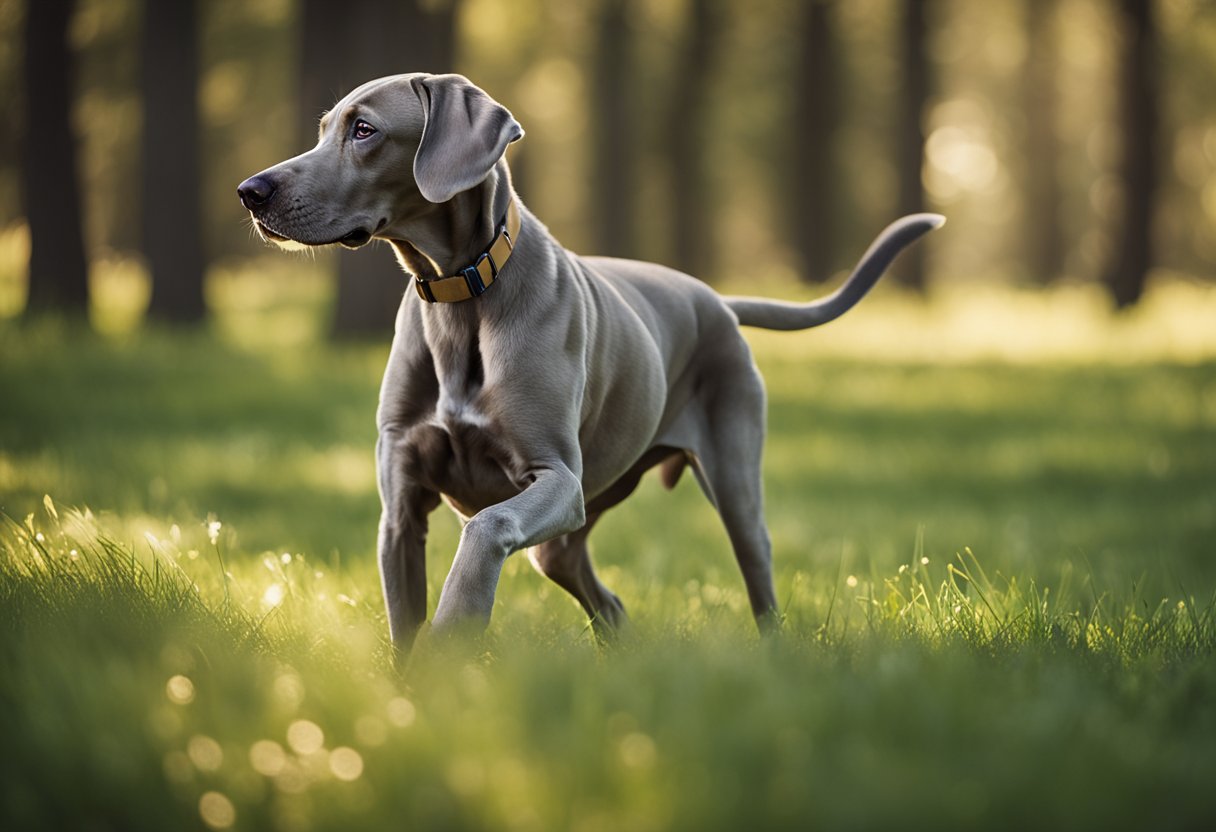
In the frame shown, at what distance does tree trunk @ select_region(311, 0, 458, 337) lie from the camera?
12867mm

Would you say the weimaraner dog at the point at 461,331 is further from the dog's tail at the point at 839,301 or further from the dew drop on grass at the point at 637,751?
the dog's tail at the point at 839,301

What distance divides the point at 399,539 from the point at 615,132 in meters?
20.1

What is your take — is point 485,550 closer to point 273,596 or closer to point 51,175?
point 273,596

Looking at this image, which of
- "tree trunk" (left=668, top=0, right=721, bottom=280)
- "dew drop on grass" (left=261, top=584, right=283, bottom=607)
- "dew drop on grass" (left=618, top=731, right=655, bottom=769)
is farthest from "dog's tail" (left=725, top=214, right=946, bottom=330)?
"tree trunk" (left=668, top=0, right=721, bottom=280)

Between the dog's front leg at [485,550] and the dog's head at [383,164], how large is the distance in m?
0.91

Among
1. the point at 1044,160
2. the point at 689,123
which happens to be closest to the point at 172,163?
the point at 689,123

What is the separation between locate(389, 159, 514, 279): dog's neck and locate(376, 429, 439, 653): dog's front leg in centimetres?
54

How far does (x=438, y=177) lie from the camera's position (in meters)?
3.63

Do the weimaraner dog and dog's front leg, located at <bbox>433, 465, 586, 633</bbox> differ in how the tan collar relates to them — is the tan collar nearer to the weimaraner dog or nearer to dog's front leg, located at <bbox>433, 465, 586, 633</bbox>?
the weimaraner dog

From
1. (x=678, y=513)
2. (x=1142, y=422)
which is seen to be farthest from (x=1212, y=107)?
(x=678, y=513)

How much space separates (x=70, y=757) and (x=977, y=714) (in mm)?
1845

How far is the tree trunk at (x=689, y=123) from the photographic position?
2466 centimetres

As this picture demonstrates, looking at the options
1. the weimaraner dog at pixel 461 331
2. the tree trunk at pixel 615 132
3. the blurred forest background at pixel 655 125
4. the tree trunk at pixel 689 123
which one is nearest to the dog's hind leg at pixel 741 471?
the weimaraner dog at pixel 461 331

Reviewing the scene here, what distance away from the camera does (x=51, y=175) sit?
572 inches
